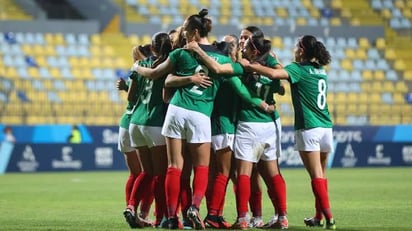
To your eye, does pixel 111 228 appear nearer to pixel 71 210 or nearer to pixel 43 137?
pixel 71 210

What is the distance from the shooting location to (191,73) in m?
11.0

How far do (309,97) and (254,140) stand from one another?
798 mm

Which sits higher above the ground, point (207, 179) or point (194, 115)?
point (194, 115)

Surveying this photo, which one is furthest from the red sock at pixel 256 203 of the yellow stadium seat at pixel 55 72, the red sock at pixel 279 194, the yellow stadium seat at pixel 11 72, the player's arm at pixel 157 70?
the yellow stadium seat at pixel 55 72

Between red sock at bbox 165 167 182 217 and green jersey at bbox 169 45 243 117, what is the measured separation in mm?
703

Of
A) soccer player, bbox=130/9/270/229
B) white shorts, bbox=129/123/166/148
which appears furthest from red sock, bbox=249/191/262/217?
white shorts, bbox=129/123/166/148

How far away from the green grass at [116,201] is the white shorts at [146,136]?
99 cm

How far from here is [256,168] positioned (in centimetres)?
1195

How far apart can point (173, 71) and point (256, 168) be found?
1.69m

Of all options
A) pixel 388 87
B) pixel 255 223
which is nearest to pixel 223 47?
pixel 255 223

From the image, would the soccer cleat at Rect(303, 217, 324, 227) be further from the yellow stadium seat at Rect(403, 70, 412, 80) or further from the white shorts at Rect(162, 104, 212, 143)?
the yellow stadium seat at Rect(403, 70, 412, 80)

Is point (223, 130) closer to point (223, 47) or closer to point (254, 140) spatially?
point (254, 140)

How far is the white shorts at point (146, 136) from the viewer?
11453 millimetres

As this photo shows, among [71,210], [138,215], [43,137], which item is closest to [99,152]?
[43,137]
